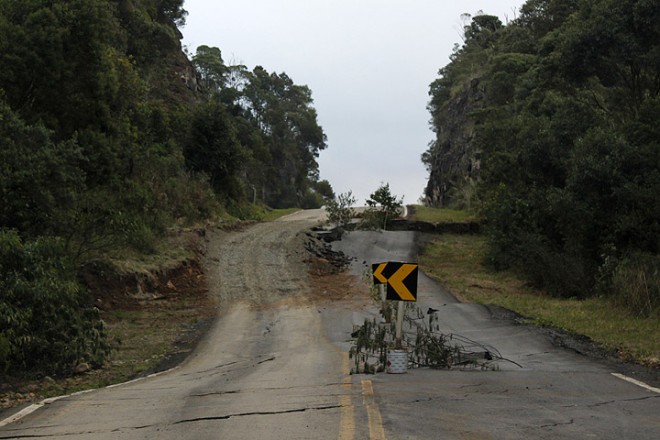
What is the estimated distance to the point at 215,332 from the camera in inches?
752

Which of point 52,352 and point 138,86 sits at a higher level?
point 138,86

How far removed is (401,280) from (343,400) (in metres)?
3.39

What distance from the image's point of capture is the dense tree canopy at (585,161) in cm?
2278

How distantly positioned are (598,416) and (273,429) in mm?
3561

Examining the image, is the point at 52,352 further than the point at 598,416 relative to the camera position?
Yes

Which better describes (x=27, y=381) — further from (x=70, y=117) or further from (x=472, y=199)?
(x=472, y=199)

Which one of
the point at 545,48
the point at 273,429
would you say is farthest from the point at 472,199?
the point at 273,429

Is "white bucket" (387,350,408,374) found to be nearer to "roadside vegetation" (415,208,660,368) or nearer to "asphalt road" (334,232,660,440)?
"asphalt road" (334,232,660,440)

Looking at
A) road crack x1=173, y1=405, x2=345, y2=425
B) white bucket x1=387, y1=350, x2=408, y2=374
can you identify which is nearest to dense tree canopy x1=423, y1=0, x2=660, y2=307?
white bucket x1=387, y1=350, x2=408, y2=374

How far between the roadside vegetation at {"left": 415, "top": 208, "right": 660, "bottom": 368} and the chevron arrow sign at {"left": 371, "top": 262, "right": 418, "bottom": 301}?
4596mm

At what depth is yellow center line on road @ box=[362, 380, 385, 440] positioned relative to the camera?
667 centimetres

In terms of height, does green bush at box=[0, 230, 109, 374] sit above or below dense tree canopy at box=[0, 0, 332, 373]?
below

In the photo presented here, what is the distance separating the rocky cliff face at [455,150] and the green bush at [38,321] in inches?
1692

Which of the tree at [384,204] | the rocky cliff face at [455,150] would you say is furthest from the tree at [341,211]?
the rocky cliff face at [455,150]
